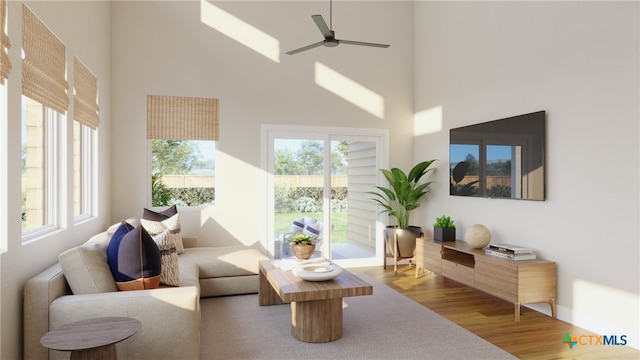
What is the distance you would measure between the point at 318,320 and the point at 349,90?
3.83 m

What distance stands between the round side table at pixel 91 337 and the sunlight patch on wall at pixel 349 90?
14.6 ft

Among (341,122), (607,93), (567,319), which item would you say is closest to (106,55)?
(341,122)

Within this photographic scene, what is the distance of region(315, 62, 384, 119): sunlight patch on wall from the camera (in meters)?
6.11

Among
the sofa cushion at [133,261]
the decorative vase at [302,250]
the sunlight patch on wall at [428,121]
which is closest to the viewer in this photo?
the sofa cushion at [133,261]

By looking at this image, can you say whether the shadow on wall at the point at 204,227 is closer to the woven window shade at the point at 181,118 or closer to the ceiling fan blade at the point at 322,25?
the woven window shade at the point at 181,118

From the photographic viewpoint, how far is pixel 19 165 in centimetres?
266

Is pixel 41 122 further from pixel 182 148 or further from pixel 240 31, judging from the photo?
pixel 240 31

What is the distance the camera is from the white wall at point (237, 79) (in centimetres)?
545

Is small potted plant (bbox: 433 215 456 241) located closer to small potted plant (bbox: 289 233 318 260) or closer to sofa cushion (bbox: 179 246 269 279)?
small potted plant (bbox: 289 233 318 260)

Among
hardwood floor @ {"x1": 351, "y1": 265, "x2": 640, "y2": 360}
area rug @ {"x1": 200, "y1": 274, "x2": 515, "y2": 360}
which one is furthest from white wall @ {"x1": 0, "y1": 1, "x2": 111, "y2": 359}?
hardwood floor @ {"x1": 351, "y1": 265, "x2": 640, "y2": 360}

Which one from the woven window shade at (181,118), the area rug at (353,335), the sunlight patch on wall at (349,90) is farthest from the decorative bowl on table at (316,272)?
the sunlight patch on wall at (349,90)

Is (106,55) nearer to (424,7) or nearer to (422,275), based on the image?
(424,7)

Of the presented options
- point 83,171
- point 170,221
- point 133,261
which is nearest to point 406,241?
point 170,221

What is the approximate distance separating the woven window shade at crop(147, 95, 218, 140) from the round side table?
137 inches
